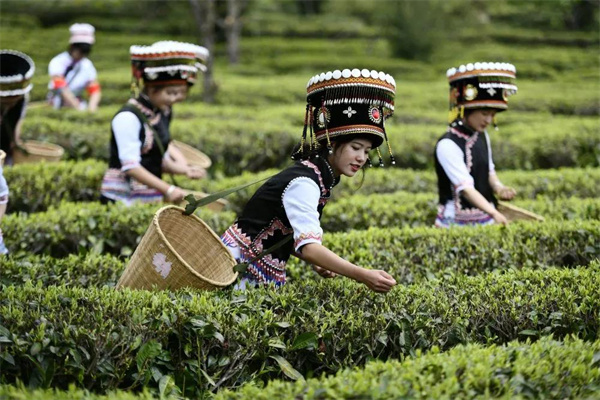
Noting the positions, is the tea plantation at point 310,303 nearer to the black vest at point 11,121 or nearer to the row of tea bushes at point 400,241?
the row of tea bushes at point 400,241

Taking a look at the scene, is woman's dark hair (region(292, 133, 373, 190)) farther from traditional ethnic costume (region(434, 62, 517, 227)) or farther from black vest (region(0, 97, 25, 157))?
black vest (region(0, 97, 25, 157))

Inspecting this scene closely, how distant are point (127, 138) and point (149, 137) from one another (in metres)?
0.24

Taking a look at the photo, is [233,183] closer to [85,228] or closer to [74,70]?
[85,228]

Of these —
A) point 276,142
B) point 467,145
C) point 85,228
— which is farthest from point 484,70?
point 276,142

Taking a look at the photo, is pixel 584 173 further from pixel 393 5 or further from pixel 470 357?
pixel 393 5

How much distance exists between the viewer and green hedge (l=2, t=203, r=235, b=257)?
5707 mm

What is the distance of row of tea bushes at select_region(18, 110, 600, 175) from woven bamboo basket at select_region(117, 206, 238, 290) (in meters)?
5.47

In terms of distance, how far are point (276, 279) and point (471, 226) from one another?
6.71 feet

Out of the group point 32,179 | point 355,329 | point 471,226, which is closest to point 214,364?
point 355,329

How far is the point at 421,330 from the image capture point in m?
3.67

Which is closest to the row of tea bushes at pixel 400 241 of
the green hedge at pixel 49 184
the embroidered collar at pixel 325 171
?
the embroidered collar at pixel 325 171

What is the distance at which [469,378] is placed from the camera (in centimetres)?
297

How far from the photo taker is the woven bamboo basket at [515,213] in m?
5.92

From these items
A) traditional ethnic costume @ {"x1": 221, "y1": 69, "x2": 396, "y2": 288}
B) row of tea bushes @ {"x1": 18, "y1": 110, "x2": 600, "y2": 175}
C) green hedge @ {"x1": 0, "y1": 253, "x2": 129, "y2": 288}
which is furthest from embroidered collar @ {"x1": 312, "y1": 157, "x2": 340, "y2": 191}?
row of tea bushes @ {"x1": 18, "y1": 110, "x2": 600, "y2": 175}
